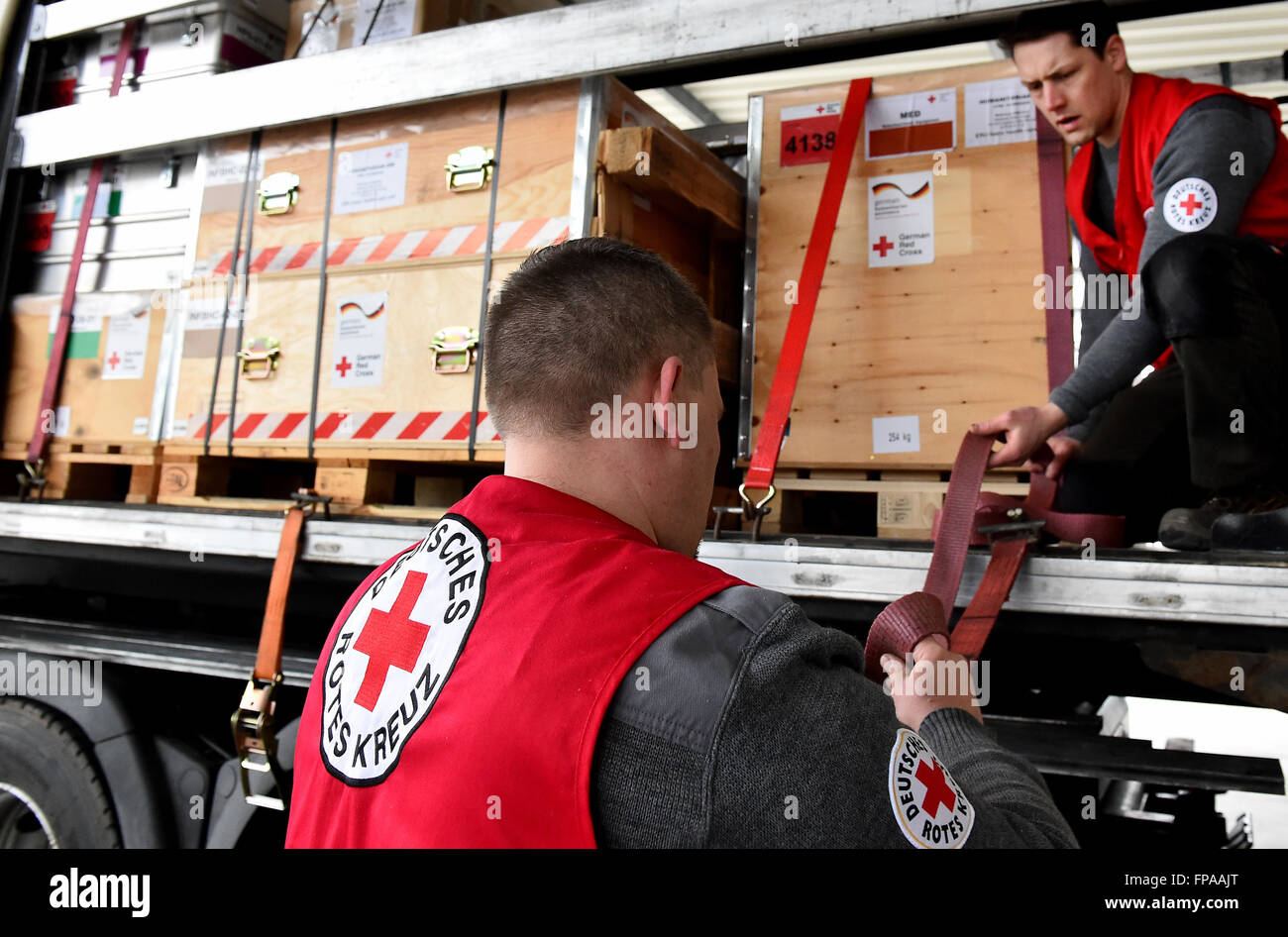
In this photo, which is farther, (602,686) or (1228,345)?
(1228,345)

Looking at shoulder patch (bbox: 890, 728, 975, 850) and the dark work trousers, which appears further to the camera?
the dark work trousers

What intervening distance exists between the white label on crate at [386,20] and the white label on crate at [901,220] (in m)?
1.65

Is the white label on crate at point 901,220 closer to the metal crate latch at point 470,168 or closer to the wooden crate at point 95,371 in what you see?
the metal crate latch at point 470,168

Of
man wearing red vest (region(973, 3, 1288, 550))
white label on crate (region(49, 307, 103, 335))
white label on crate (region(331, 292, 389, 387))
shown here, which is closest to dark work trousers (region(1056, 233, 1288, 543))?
man wearing red vest (region(973, 3, 1288, 550))

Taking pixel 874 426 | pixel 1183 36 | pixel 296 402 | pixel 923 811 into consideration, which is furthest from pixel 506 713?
pixel 1183 36

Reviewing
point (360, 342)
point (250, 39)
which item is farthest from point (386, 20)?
point (360, 342)

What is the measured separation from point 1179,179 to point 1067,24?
1.49 feet

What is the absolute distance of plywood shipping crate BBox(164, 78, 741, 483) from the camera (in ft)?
8.91

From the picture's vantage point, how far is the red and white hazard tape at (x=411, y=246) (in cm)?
267

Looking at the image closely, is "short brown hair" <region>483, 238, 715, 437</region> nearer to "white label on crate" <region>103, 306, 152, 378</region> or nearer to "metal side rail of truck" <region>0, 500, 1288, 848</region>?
"metal side rail of truck" <region>0, 500, 1288, 848</region>

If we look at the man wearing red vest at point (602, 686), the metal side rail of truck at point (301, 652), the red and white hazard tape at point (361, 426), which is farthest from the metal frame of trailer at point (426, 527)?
the man wearing red vest at point (602, 686)

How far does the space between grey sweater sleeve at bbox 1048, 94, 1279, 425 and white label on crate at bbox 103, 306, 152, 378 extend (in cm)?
308

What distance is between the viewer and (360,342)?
115 inches

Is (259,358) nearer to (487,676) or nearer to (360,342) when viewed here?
(360,342)
